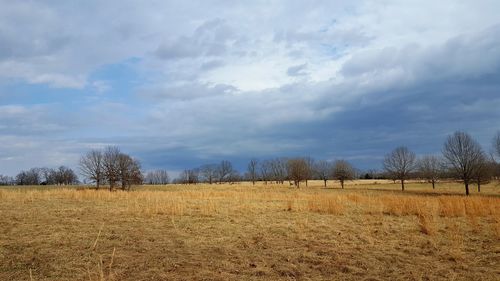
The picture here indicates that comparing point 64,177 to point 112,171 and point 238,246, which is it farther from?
point 238,246

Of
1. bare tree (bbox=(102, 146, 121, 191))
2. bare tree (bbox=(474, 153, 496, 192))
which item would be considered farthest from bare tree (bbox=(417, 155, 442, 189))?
bare tree (bbox=(102, 146, 121, 191))

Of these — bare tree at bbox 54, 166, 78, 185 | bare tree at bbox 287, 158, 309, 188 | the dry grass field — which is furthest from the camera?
bare tree at bbox 54, 166, 78, 185

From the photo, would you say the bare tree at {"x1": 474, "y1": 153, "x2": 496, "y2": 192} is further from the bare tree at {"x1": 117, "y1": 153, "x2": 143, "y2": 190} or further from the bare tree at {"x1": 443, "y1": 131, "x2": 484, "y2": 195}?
the bare tree at {"x1": 117, "y1": 153, "x2": 143, "y2": 190}

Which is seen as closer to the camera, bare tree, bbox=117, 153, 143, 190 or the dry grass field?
the dry grass field

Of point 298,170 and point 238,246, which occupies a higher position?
point 298,170

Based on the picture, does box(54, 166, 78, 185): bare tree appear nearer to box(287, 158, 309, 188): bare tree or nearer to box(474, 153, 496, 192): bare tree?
box(287, 158, 309, 188): bare tree

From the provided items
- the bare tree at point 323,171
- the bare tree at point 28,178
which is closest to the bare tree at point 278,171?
the bare tree at point 323,171

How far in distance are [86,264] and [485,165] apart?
58872mm

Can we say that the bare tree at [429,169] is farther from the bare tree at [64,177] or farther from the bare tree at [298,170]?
the bare tree at [64,177]

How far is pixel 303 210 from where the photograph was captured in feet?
59.3

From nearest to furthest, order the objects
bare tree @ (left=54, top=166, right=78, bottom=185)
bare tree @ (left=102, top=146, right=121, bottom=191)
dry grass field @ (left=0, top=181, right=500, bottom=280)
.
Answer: dry grass field @ (left=0, top=181, right=500, bottom=280) < bare tree @ (left=102, top=146, right=121, bottom=191) < bare tree @ (left=54, top=166, right=78, bottom=185)

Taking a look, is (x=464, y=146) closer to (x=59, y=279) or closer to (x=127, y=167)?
(x=127, y=167)

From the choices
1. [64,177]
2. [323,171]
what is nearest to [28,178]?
[64,177]

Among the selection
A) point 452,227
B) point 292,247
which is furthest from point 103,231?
point 452,227
